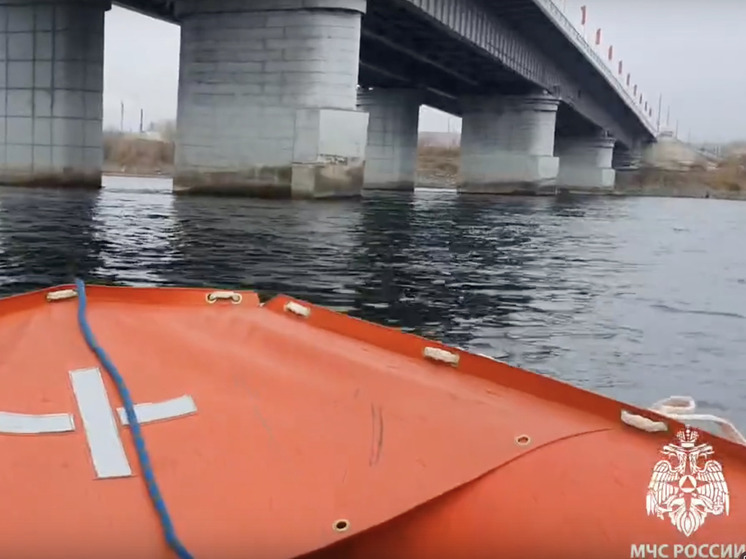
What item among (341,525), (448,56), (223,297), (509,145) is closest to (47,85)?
(448,56)

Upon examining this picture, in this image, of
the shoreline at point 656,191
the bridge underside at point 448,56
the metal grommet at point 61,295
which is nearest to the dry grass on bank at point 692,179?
the shoreline at point 656,191

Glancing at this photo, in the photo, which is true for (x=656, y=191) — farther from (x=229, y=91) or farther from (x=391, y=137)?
(x=229, y=91)

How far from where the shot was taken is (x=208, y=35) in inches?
1123

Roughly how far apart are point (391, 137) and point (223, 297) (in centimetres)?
5372

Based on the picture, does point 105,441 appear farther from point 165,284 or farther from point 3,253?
point 3,253

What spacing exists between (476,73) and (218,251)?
129 ft

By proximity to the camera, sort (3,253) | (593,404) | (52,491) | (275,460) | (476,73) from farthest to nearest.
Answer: (476,73) → (3,253) → (593,404) → (275,460) → (52,491)

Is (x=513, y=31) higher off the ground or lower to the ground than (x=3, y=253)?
higher

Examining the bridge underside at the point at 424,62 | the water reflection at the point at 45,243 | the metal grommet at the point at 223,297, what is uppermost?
the bridge underside at the point at 424,62

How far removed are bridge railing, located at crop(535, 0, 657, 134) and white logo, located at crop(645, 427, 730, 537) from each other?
36.0 metres

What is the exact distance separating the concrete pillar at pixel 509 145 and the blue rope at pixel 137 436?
4991cm

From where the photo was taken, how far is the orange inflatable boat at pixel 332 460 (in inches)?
91.2

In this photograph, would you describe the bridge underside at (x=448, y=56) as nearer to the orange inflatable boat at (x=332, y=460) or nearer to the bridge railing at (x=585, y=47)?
the bridge railing at (x=585, y=47)

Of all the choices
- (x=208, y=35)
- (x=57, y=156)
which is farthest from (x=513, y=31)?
(x=57, y=156)
